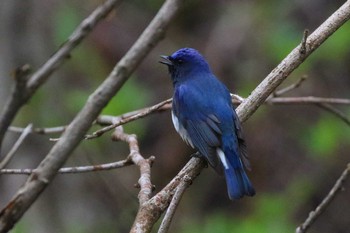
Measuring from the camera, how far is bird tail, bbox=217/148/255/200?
3.67 m

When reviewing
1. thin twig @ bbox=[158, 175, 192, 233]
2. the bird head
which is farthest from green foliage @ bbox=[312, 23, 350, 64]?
thin twig @ bbox=[158, 175, 192, 233]

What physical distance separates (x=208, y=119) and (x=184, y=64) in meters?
0.59

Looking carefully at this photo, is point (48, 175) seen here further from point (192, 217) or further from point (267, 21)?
point (267, 21)

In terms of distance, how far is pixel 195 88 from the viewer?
14.5 ft

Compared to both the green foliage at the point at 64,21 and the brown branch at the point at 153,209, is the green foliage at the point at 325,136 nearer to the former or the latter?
the green foliage at the point at 64,21

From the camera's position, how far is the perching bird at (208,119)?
378 centimetres

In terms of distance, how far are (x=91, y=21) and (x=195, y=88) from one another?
3041mm

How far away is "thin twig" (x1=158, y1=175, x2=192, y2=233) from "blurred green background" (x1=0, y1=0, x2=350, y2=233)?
4.12m

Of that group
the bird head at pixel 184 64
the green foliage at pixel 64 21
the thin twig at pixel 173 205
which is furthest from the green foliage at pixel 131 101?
the thin twig at pixel 173 205

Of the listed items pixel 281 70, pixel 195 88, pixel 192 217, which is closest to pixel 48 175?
pixel 281 70

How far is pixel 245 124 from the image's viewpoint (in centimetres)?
731

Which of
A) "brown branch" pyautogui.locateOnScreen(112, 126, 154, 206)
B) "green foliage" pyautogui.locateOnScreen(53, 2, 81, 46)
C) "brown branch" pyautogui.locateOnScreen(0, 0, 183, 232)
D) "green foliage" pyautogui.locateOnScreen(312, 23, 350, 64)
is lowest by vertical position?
"brown branch" pyautogui.locateOnScreen(0, 0, 183, 232)

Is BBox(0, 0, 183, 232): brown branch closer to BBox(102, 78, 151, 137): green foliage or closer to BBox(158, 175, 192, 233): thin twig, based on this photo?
BBox(158, 175, 192, 233): thin twig

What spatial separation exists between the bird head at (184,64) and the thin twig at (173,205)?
1.97m
